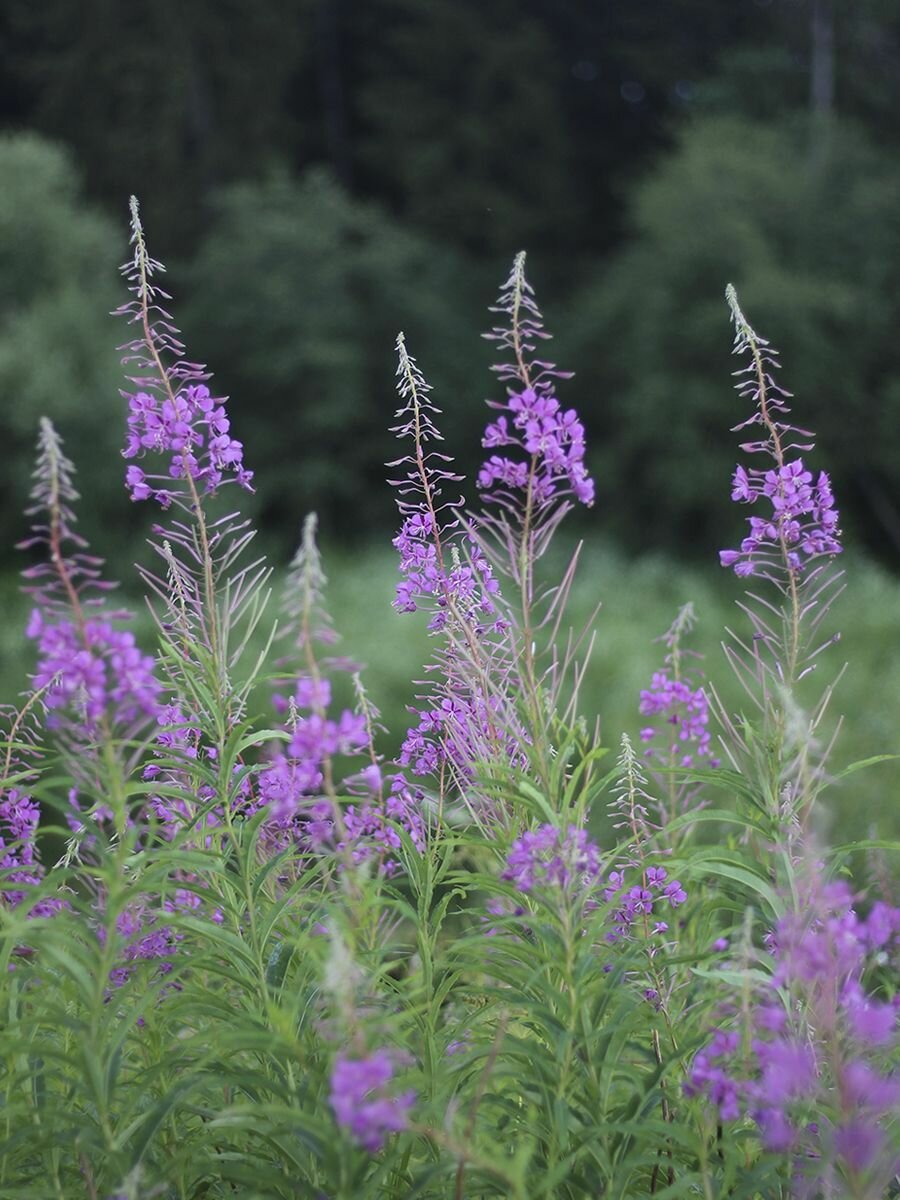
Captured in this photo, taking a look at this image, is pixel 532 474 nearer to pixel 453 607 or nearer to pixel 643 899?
pixel 453 607

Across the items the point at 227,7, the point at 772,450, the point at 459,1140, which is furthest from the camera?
the point at 227,7

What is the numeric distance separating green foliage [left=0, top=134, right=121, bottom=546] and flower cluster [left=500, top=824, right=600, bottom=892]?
1572cm

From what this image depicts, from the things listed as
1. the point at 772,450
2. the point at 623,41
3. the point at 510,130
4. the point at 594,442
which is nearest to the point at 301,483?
the point at 594,442

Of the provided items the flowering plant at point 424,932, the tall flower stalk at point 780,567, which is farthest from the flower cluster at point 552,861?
the tall flower stalk at point 780,567

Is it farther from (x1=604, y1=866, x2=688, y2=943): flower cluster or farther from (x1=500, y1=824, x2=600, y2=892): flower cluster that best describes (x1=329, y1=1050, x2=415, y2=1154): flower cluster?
(x1=604, y1=866, x2=688, y2=943): flower cluster

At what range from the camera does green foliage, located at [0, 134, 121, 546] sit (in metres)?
17.2

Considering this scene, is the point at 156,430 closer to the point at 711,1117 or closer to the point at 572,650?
the point at 572,650

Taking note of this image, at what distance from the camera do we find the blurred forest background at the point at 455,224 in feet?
62.0

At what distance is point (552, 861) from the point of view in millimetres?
2223

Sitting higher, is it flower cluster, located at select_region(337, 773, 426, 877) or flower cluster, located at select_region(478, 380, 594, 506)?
flower cluster, located at select_region(478, 380, 594, 506)

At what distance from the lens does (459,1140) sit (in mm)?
1804

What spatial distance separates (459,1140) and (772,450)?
1.55 m

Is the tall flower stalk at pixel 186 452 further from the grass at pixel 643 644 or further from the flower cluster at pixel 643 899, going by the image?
the grass at pixel 643 644

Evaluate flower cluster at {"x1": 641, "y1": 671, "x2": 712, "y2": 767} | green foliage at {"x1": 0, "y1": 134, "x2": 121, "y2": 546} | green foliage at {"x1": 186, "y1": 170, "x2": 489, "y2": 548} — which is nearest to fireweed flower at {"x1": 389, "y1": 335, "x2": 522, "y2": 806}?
flower cluster at {"x1": 641, "y1": 671, "x2": 712, "y2": 767}
